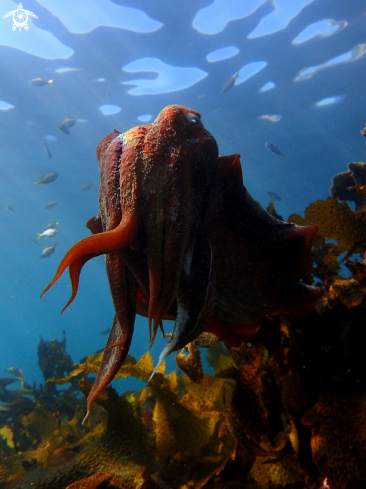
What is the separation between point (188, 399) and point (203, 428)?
315mm

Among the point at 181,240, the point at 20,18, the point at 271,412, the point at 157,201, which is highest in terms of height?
the point at 20,18

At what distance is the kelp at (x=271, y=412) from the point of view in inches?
66.5

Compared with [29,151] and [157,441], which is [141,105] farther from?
[157,441]

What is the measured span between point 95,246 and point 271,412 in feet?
6.11

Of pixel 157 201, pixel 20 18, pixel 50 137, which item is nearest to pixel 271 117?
pixel 20 18

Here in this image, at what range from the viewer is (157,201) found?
1.04 m

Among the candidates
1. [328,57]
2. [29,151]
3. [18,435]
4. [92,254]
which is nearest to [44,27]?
[29,151]

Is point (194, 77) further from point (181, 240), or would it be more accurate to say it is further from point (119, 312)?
point (119, 312)

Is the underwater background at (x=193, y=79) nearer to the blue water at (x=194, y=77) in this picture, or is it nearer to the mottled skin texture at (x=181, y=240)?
the blue water at (x=194, y=77)

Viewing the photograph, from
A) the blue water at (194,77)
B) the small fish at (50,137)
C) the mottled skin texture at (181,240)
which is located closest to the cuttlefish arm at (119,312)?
the mottled skin texture at (181,240)

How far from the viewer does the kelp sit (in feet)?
5.54

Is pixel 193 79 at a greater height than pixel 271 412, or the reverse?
pixel 193 79

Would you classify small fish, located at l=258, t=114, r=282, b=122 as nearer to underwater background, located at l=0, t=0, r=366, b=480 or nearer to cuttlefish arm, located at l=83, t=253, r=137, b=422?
underwater background, located at l=0, t=0, r=366, b=480

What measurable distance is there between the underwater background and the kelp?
8.47 meters
